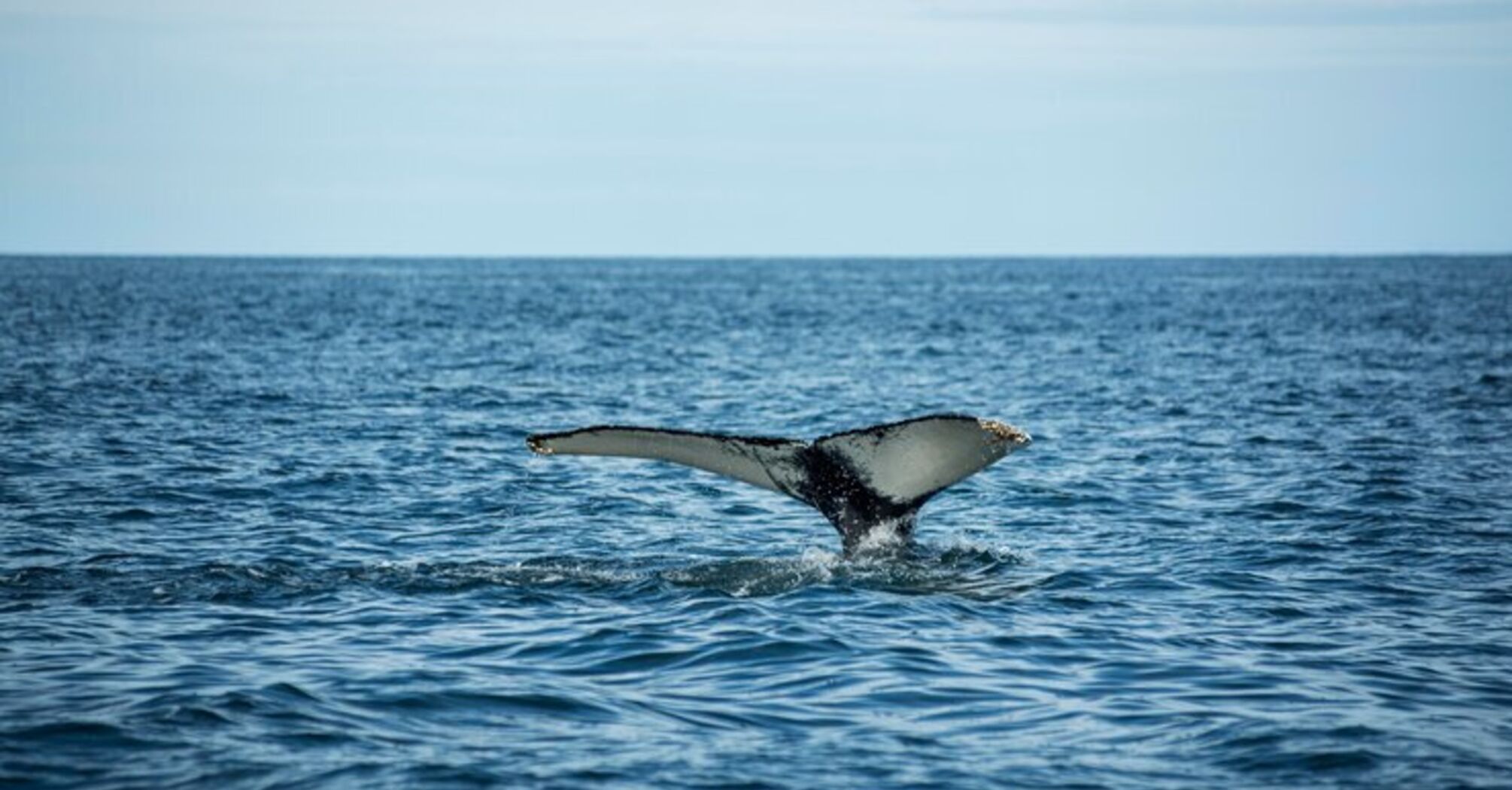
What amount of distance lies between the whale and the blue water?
0.76m

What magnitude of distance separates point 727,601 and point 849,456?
1753 mm

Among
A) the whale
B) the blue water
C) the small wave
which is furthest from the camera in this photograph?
the small wave

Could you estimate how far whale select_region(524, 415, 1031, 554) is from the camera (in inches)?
432

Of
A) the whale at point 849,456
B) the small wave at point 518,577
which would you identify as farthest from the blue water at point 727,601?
the whale at point 849,456

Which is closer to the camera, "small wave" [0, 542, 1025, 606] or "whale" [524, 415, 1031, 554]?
"whale" [524, 415, 1031, 554]

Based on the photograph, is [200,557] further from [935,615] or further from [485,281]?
[485,281]

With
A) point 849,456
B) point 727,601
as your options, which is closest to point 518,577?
point 727,601

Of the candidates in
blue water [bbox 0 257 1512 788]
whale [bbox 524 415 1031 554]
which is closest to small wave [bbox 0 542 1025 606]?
blue water [bbox 0 257 1512 788]

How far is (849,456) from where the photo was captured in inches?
468

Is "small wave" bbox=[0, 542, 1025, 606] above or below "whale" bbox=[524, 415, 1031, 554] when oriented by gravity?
below

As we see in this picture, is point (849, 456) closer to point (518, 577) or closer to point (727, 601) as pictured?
point (727, 601)

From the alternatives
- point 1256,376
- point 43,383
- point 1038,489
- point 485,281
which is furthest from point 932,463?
point 485,281

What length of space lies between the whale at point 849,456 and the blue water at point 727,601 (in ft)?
2.49

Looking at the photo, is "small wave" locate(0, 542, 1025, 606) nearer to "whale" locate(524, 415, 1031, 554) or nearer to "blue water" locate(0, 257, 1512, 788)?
"blue water" locate(0, 257, 1512, 788)
